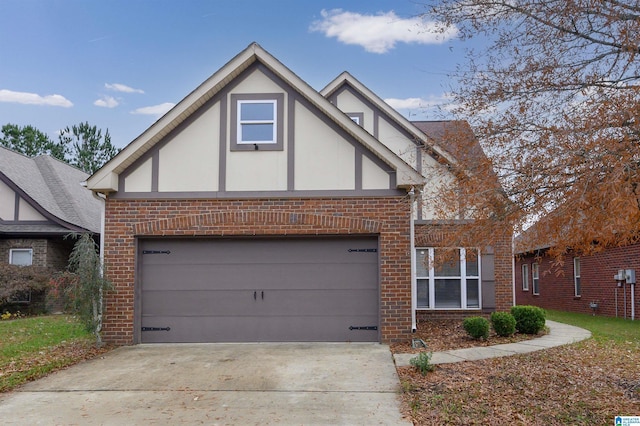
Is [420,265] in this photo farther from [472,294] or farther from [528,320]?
[528,320]

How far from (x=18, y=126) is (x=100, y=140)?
261 inches

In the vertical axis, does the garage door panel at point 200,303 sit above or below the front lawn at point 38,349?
above

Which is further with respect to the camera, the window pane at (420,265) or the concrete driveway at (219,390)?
the window pane at (420,265)

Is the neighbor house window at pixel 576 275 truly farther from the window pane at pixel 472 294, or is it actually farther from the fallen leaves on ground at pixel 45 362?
the fallen leaves on ground at pixel 45 362

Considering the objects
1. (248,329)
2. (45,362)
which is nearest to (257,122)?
(248,329)

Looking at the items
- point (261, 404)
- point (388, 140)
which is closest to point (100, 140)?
point (388, 140)

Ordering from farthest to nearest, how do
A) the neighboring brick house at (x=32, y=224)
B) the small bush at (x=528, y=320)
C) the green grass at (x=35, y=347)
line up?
the neighboring brick house at (x=32, y=224)
the small bush at (x=528, y=320)
the green grass at (x=35, y=347)

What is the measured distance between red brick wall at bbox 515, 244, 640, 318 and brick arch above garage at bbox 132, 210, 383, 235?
723 cm

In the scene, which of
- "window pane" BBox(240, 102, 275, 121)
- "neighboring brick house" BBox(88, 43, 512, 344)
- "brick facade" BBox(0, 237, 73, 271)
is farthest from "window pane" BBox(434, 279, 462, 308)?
"brick facade" BBox(0, 237, 73, 271)

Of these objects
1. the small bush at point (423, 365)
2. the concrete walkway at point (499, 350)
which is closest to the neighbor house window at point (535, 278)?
the concrete walkway at point (499, 350)

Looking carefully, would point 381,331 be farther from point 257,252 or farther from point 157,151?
point 157,151

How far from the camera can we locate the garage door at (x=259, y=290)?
36.4 feet

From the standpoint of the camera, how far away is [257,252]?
11.3m

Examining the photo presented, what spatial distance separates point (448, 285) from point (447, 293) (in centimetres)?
22
